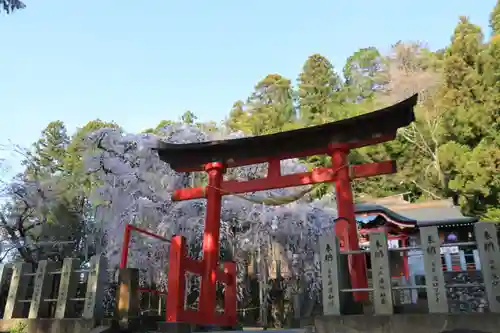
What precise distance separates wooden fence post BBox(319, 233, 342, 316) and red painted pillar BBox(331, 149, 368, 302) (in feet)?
5.21

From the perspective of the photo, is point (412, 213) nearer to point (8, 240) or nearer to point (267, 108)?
point (8, 240)

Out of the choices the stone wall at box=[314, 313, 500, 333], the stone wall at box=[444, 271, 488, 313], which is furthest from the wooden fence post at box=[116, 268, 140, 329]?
the stone wall at box=[444, 271, 488, 313]

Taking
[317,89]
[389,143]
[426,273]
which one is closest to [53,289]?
[426,273]

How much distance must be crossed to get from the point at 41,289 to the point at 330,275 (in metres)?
5.98

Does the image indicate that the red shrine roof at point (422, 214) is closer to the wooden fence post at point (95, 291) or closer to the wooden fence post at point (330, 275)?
the wooden fence post at point (330, 275)

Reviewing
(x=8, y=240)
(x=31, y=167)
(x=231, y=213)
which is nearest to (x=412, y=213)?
(x=231, y=213)

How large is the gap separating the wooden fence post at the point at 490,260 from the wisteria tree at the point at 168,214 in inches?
355

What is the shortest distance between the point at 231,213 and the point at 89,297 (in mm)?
8288

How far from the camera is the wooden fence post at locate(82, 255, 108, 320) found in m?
7.42

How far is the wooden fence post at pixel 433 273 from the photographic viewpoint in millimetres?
Answer: 5199

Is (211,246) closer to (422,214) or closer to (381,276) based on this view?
(381,276)

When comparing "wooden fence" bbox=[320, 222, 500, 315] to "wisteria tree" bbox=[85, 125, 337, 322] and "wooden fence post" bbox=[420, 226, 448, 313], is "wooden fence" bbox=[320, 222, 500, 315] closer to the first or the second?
"wooden fence post" bbox=[420, 226, 448, 313]

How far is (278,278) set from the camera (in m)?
15.4

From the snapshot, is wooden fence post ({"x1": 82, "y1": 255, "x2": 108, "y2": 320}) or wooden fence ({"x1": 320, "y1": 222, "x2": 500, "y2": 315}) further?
wooden fence post ({"x1": 82, "y1": 255, "x2": 108, "y2": 320})
